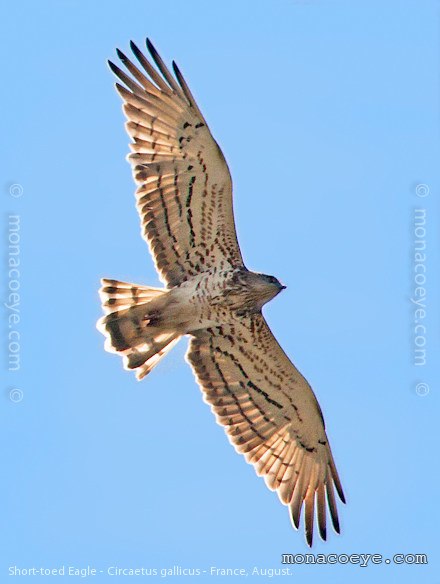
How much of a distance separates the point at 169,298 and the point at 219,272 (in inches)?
21.9

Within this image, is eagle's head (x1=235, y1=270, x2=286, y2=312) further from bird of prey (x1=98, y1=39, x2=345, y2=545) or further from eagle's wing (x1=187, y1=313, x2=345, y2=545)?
eagle's wing (x1=187, y1=313, x2=345, y2=545)

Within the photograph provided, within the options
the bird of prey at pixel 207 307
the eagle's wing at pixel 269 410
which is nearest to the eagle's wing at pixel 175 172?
the bird of prey at pixel 207 307

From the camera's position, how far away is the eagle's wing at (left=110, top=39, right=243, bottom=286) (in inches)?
550

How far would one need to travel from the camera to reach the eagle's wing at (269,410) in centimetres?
1452

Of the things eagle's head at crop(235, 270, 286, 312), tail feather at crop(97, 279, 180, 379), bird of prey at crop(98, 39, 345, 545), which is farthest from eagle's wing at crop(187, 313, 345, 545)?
tail feather at crop(97, 279, 180, 379)

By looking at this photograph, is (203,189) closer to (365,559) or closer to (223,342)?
(223,342)

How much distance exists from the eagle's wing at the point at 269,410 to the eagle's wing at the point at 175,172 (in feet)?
2.74

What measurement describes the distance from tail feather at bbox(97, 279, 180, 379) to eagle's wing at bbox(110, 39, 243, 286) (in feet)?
0.98

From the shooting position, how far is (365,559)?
44.8 ft

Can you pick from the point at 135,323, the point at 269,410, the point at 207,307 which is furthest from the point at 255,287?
the point at 269,410

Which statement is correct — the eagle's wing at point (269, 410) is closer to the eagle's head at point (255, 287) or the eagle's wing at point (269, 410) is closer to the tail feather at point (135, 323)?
the eagle's head at point (255, 287)

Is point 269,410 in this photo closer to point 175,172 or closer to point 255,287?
point 255,287

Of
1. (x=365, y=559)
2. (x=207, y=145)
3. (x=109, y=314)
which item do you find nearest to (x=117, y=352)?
(x=109, y=314)

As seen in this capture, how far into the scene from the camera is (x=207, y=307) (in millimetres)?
14211
